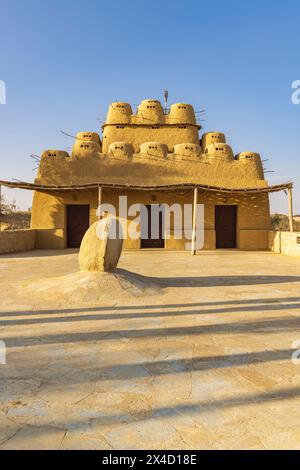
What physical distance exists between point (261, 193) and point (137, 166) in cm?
734

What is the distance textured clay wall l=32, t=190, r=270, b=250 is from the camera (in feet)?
60.1

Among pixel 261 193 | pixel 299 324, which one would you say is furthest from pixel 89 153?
pixel 299 324

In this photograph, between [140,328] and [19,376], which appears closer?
[19,376]

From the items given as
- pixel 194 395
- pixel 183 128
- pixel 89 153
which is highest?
pixel 183 128

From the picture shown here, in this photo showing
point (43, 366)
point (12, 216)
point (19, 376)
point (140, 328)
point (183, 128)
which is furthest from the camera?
point (12, 216)

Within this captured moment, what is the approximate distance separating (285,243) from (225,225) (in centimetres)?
385

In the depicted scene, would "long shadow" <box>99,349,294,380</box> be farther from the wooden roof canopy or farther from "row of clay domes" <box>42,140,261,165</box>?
"row of clay domes" <box>42,140,261,165</box>

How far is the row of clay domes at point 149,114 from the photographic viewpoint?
75.1 ft

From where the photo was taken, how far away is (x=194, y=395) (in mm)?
2811

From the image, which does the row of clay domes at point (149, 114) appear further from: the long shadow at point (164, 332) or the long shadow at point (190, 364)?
the long shadow at point (190, 364)

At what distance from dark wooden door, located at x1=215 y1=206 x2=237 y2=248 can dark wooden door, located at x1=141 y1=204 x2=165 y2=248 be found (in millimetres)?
3412

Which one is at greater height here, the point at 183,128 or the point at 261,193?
the point at 183,128
